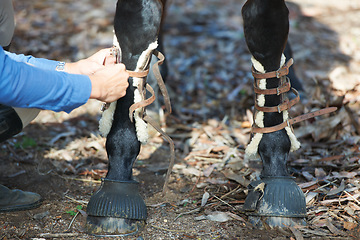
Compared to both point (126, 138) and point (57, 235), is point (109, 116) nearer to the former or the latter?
point (126, 138)

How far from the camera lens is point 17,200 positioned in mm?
2062

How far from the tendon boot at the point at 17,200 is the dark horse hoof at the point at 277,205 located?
1.09 m

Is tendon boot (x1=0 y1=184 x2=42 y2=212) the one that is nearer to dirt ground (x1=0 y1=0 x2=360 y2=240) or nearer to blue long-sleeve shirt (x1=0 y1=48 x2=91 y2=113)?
dirt ground (x1=0 y1=0 x2=360 y2=240)

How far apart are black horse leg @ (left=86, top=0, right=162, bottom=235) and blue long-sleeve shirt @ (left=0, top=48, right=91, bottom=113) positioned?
1.07 ft

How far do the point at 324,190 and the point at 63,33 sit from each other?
440 cm

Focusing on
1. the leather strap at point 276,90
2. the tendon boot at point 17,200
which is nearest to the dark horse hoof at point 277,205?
the leather strap at point 276,90

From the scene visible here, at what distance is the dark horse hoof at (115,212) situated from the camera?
5.75ft

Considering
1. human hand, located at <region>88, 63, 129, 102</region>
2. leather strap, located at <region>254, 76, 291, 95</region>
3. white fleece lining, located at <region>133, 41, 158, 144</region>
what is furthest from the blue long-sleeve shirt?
leather strap, located at <region>254, 76, 291, 95</region>

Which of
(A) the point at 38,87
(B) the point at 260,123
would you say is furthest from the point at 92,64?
(B) the point at 260,123

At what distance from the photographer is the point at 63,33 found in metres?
5.50

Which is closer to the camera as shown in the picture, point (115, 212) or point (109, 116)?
point (115, 212)

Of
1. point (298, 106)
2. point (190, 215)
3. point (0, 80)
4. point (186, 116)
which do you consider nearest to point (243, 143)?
point (298, 106)

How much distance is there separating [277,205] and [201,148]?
1152 mm

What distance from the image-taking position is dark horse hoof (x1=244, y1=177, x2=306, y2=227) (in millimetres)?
1775
